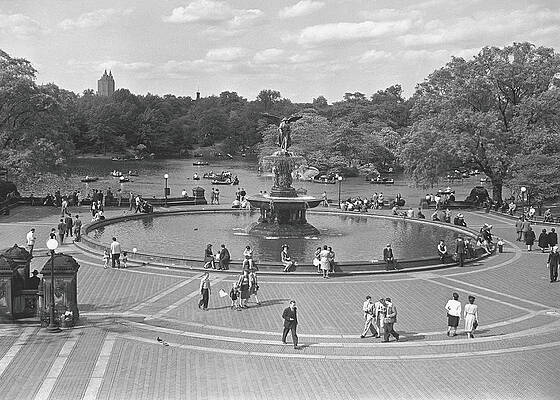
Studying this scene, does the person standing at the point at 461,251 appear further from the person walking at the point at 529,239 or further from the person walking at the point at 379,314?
the person walking at the point at 379,314

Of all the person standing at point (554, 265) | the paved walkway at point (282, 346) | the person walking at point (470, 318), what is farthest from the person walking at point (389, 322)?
the person standing at point (554, 265)

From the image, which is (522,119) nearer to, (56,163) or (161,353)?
(56,163)

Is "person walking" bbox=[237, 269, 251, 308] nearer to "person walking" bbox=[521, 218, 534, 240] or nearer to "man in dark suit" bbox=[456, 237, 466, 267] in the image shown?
"man in dark suit" bbox=[456, 237, 466, 267]

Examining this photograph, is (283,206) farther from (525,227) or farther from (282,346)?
(282,346)

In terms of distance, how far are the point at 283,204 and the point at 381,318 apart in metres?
20.6

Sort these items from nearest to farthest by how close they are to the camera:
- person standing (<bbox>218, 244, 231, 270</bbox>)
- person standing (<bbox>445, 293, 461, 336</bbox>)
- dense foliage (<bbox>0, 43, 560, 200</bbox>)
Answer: person standing (<bbox>445, 293, 461, 336</bbox>), person standing (<bbox>218, 244, 231, 270</bbox>), dense foliage (<bbox>0, 43, 560, 200</bbox>)

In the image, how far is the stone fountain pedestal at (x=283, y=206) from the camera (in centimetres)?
3950

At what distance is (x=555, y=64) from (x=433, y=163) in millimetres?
12846

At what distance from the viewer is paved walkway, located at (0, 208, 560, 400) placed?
14945 mm

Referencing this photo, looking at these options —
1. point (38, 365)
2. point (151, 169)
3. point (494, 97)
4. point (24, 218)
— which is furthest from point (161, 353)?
point (151, 169)

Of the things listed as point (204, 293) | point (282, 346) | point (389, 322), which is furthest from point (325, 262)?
point (282, 346)

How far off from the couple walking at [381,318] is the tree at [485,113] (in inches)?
1541

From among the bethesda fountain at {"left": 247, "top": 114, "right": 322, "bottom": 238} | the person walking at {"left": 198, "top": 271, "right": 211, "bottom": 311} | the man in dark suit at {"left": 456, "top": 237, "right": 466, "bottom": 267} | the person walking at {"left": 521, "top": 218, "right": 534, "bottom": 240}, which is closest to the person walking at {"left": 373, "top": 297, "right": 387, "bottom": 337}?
the person walking at {"left": 198, "top": 271, "right": 211, "bottom": 311}

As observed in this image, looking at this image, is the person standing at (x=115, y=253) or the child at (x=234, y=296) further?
the person standing at (x=115, y=253)
